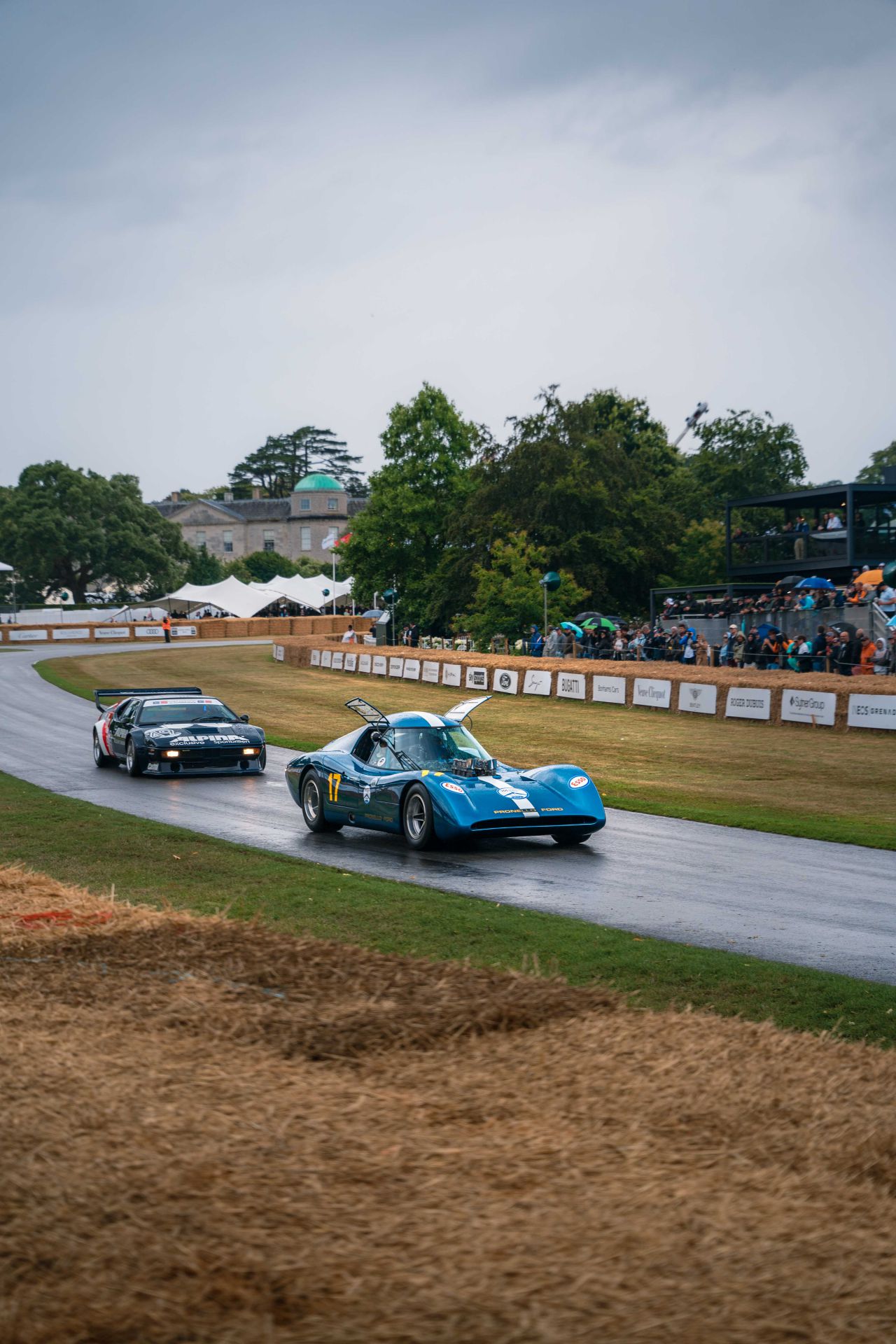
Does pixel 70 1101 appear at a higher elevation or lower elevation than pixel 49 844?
higher

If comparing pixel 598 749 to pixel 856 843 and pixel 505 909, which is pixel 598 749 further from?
pixel 505 909

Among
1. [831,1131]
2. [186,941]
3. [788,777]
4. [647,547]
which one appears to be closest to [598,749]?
[788,777]

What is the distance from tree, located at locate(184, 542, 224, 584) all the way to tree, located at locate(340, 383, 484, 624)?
5494 centimetres

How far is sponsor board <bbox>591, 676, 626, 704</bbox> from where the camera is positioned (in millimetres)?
39188

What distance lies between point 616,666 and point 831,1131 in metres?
35.5

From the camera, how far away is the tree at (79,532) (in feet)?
383

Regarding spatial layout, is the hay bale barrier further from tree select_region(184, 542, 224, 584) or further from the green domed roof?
the green domed roof

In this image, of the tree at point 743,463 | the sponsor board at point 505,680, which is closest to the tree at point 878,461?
the tree at point 743,463

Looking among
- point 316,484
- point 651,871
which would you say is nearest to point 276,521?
point 316,484

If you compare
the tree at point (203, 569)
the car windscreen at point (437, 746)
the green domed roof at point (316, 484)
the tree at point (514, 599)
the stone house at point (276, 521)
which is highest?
the green domed roof at point (316, 484)

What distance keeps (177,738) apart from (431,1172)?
20655mm

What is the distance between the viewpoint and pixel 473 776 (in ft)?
55.1

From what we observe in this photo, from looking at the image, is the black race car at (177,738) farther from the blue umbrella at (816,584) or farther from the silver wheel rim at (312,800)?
the blue umbrella at (816,584)

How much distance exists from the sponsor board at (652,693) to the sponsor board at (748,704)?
8.40ft
